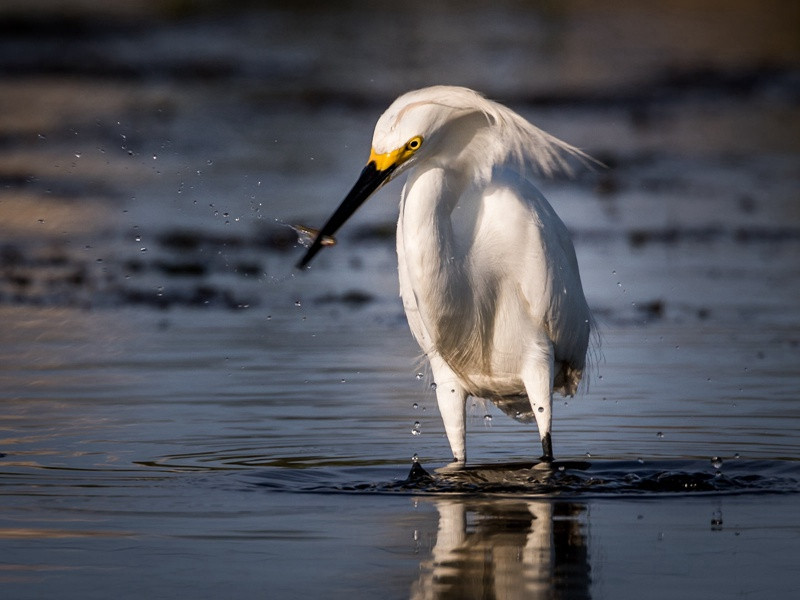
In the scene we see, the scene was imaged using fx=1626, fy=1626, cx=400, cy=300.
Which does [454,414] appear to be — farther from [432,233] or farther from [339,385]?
[339,385]

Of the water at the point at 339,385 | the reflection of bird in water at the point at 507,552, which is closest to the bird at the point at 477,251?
the water at the point at 339,385

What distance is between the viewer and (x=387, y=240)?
14.7m

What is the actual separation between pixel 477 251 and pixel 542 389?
645 millimetres

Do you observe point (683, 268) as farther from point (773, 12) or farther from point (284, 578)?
point (773, 12)

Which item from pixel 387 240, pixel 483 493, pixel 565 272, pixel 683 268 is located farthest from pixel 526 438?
pixel 387 240

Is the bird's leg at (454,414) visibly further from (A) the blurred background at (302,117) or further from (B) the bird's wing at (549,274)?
(A) the blurred background at (302,117)

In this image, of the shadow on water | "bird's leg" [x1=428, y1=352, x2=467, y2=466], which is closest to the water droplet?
the shadow on water

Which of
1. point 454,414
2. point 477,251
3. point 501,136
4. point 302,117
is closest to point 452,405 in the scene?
point 454,414

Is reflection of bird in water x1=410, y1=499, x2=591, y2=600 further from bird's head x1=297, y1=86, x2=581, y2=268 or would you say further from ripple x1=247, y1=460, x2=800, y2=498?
bird's head x1=297, y1=86, x2=581, y2=268

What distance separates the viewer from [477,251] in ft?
22.6

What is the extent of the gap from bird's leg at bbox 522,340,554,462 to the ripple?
0.41 ft

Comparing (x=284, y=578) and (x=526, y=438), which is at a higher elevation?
(x=526, y=438)

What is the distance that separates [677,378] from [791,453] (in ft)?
6.40

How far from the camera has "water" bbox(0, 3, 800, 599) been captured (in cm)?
511
